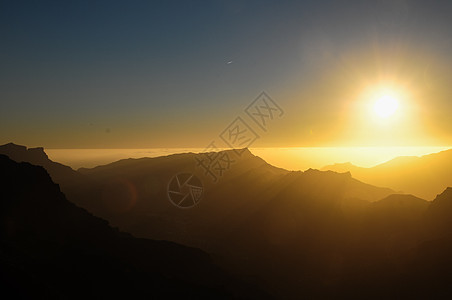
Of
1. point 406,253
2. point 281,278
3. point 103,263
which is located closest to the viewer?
point 103,263

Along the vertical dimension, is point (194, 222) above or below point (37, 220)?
below

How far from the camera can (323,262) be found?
8925 cm

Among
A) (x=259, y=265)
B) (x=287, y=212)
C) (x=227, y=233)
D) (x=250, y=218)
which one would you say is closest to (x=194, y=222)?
(x=227, y=233)

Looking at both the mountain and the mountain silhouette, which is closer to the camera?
the mountain

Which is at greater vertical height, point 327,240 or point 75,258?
point 75,258

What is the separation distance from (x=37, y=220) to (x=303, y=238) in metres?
92.8

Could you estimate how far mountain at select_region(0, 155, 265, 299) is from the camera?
33406 mm

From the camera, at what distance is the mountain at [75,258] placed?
33406 mm

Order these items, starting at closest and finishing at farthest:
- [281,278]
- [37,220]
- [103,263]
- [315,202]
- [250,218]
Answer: [103,263] < [37,220] < [281,278] < [315,202] < [250,218]

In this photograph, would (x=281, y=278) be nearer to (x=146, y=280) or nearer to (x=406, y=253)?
(x=406, y=253)

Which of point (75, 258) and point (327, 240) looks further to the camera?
point (327, 240)

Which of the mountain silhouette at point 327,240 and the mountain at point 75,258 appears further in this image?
the mountain silhouette at point 327,240

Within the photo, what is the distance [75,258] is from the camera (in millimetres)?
42312

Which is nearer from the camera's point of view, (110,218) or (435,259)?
(435,259)
